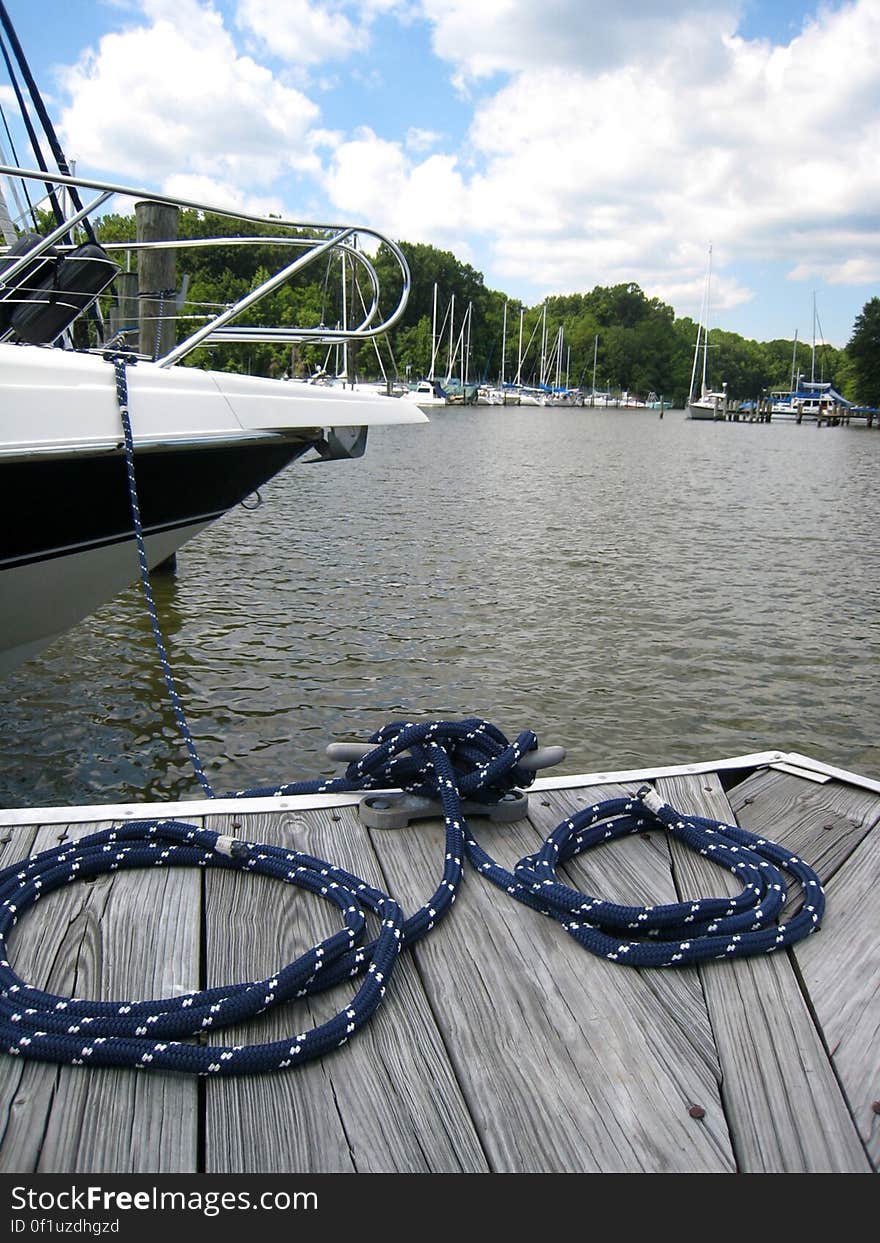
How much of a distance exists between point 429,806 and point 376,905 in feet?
1.76

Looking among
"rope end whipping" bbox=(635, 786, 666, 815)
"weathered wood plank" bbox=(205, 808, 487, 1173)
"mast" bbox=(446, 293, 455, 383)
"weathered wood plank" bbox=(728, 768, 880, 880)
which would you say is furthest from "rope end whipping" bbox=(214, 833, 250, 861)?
"mast" bbox=(446, 293, 455, 383)

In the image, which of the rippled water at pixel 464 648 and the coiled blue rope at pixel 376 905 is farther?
the rippled water at pixel 464 648

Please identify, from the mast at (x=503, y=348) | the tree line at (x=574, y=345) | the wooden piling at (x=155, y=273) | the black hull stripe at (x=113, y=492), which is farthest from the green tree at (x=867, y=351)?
the black hull stripe at (x=113, y=492)

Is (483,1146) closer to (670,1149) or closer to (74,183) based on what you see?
(670,1149)

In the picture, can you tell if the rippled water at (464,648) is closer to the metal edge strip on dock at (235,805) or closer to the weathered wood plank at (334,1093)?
the metal edge strip on dock at (235,805)

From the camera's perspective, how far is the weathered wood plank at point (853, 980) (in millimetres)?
1852

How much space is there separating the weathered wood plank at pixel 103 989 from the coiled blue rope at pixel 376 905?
4 centimetres

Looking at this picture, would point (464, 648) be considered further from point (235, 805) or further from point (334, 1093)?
point (334, 1093)

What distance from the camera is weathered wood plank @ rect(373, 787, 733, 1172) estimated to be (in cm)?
171

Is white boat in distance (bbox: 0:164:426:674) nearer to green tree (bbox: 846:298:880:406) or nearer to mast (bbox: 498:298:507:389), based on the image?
green tree (bbox: 846:298:880:406)

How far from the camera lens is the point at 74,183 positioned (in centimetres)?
436

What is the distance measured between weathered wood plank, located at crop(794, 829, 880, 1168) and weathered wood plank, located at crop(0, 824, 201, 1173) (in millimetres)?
1226

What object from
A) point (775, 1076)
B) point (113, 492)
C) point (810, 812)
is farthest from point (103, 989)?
point (113, 492)

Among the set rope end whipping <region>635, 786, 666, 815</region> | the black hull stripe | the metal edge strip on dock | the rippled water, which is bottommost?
the rippled water
